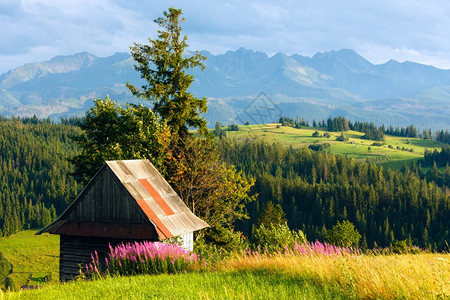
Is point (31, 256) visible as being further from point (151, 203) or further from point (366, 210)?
point (151, 203)

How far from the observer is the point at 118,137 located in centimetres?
3206

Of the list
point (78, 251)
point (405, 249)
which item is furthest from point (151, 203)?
point (405, 249)

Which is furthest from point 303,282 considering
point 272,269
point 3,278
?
point 3,278

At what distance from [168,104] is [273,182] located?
168850 millimetres

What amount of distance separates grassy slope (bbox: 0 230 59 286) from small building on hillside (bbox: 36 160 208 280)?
89.8 meters

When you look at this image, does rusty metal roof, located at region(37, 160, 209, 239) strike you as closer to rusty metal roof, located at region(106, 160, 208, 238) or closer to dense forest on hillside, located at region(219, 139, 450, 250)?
rusty metal roof, located at region(106, 160, 208, 238)

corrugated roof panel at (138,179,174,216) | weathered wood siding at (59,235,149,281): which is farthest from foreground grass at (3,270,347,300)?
weathered wood siding at (59,235,149,281)

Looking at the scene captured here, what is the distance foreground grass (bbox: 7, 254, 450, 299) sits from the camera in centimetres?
830

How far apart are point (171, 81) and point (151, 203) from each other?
14.3 meters

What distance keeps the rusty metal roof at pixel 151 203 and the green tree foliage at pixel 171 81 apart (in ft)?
29.0

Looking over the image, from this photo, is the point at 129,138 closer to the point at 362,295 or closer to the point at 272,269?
the point at 272,269

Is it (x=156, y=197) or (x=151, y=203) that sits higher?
(x=156, y=197)

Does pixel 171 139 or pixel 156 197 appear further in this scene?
pixel 171 139

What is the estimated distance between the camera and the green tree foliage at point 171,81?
106 ft
